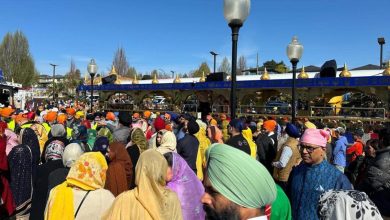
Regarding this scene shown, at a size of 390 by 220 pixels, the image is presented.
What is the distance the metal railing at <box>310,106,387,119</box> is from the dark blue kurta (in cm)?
1130

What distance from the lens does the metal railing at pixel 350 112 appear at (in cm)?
1399

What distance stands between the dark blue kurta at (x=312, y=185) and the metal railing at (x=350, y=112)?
11.3 meters

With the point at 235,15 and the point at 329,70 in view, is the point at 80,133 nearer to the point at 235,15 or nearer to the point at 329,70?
the point at 235,15

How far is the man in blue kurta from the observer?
3.47 metres

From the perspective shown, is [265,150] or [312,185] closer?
[312,185]

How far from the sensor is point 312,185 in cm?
354

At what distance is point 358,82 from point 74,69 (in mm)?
67577

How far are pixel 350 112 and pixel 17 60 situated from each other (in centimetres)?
6166

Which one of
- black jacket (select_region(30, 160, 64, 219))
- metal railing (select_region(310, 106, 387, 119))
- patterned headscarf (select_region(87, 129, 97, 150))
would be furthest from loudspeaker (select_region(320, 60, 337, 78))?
black jacket (select_region(30, 160, 64, 219))

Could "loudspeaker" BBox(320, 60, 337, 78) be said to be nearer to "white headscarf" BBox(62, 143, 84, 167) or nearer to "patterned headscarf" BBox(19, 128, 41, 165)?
"patterned headscarf" BBox(19, 128, 41, 165)

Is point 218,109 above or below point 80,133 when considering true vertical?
above

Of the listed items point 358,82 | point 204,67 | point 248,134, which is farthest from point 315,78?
point 204,67

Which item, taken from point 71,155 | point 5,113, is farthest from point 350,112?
point 71,155

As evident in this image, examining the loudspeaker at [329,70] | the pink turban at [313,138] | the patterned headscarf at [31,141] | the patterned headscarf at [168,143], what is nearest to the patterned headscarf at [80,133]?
the patterned headscarf at [31,141]
